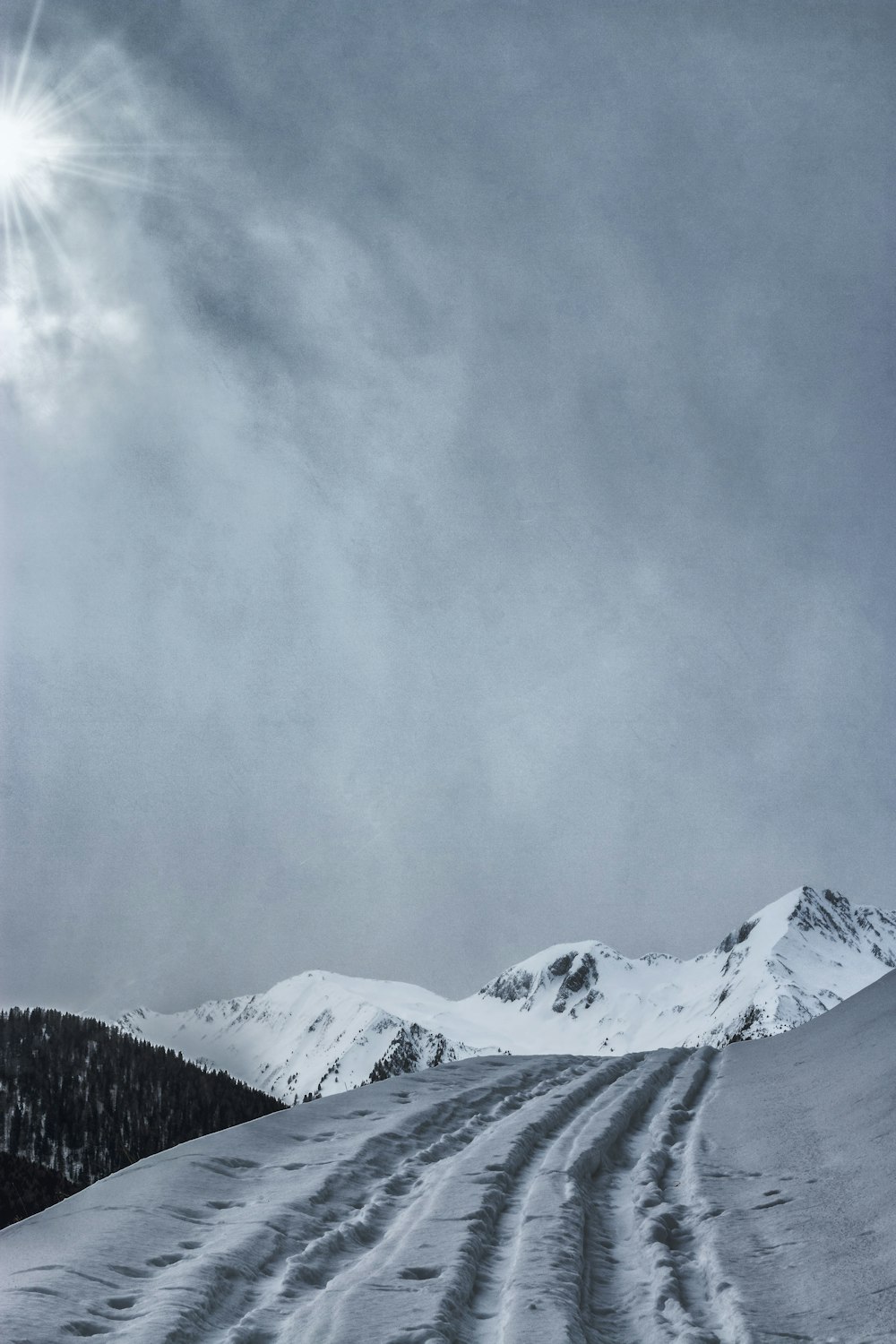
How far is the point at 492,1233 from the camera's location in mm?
5816

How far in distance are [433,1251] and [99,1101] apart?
67.2 ft

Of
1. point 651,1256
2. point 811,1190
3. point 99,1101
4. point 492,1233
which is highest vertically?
point 99,1101

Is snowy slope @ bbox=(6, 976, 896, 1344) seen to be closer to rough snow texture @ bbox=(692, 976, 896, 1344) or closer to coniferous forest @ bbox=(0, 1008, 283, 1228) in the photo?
rough snow texture @ bbox=(692, 976, 896, 1344)

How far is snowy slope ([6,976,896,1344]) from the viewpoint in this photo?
14.2 ft

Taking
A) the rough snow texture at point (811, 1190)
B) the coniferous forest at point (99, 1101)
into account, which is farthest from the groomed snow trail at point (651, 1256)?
the coniferous forest at point (99, 1101)

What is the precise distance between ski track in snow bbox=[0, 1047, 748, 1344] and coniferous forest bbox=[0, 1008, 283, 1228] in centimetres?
715

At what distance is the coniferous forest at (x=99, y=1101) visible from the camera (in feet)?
61.6

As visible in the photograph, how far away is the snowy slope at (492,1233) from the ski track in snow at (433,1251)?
21 millimetres

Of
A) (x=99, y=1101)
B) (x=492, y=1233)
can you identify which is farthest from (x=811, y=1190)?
(x=99, y=1101)

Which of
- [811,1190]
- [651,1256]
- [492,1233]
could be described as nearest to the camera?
[651,1256]

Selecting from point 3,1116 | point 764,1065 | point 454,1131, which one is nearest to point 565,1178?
point 454,1131

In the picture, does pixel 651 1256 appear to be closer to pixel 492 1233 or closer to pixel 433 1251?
pixel 492 1233

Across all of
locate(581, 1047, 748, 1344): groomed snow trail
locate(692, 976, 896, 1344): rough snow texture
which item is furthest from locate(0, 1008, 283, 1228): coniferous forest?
locate(692, 976, 896, 1344): rough snow texture

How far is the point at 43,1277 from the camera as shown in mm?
4766
